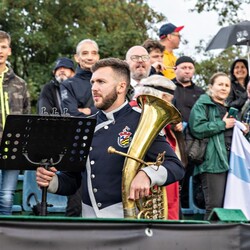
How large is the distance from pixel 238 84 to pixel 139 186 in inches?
207

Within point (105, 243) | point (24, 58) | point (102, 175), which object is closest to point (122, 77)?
point (102, 175)

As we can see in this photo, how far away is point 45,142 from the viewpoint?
543 cm

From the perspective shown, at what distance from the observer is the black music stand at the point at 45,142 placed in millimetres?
5270

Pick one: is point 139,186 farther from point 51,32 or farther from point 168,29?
point 51,32

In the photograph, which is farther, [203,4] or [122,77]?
[203,4]

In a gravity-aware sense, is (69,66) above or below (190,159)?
above

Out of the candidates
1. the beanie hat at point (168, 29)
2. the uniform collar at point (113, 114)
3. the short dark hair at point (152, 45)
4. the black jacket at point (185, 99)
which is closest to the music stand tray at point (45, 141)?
the uniform collar at point (113, 114)

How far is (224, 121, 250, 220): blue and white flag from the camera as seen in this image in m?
9.17

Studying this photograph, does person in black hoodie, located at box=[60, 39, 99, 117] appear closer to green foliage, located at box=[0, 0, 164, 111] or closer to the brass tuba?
the brass tuba

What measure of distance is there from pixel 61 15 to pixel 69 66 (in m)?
11.1

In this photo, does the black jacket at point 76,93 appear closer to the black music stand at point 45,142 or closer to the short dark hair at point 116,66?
the short dark hair at point 116,66

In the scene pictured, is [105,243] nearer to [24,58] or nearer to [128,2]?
[24,58]

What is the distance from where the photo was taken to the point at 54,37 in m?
20.6

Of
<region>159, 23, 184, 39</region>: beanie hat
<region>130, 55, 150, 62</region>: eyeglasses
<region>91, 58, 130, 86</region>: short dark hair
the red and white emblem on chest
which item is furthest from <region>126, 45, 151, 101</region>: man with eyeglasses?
the red and white emblem on chest
